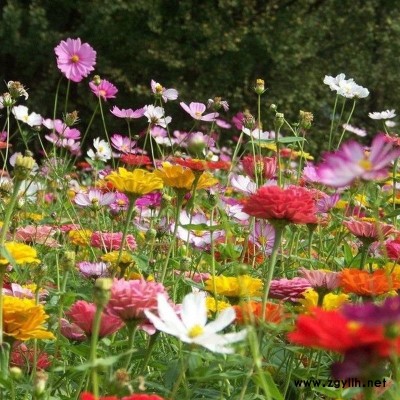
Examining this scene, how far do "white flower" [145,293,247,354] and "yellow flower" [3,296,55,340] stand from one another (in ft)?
0.55

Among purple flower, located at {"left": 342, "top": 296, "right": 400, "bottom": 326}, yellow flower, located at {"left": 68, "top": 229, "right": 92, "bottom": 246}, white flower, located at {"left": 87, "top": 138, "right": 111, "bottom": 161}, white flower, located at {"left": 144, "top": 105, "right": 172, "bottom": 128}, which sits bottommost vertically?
white flower, located at {"left": 87, "top": 138, "right": 111, "bottom": 161}

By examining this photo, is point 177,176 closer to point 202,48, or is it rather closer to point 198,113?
point 198,113

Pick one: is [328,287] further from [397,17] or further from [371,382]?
[397,17]

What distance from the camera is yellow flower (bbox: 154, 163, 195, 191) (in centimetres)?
112

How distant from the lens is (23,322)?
2.59 ft

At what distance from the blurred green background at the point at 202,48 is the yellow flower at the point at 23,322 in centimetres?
649

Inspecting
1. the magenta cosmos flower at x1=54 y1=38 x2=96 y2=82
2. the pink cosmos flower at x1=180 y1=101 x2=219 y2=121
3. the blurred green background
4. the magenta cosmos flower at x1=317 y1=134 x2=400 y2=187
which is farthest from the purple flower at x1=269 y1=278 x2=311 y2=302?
the blurred green background

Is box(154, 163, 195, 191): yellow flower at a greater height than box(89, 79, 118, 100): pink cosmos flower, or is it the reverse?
box(154, 163, 195, 191): yellow flower

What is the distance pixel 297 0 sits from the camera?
26.6 feet

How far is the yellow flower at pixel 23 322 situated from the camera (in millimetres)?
785

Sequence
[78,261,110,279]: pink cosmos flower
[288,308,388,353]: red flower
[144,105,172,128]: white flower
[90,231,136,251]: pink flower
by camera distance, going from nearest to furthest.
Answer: [288,308,388,353]: red flower
[78,261,110,279]: pink cosmos flower
[90,231,136,251]: pink flower
[144,105,172,128]: white flower

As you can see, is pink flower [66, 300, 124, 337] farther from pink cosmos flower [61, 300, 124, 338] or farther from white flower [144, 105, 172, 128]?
white flower [144, 105, 172, 128]

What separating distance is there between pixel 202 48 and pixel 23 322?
7051 mm

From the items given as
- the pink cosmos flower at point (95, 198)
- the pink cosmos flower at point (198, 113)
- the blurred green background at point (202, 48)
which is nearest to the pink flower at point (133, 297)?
the pink cosmos flower at point (95, 198)
